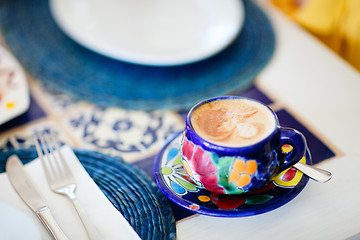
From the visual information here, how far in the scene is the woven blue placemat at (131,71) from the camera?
0.75m

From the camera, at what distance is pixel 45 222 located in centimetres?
47

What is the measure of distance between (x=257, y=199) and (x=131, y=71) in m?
0.42

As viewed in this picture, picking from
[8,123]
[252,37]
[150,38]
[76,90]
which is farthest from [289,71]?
[8,123]

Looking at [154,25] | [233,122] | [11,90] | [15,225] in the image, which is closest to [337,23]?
[154,25]

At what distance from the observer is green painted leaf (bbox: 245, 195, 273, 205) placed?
49 centimetres

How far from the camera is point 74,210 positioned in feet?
1.63

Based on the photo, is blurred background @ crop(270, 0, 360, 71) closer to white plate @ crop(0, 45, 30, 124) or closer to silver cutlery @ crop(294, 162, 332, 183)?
silver cutlery @ crop(294, 162, 332, 183)

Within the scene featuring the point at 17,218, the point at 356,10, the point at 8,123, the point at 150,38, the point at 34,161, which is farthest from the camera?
the point at 356,10

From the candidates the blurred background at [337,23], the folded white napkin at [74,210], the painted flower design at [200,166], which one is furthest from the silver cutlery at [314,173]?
the blurred background at [337,23]

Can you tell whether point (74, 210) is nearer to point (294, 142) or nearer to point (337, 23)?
point (294, 142)

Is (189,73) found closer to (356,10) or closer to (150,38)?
(150,38)

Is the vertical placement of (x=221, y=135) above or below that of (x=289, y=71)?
above

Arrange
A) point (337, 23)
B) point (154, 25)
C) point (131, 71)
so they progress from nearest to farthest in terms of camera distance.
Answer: point (131, 71) → point (154, 25) → point (337, 23)

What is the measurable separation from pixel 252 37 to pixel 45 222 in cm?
62
